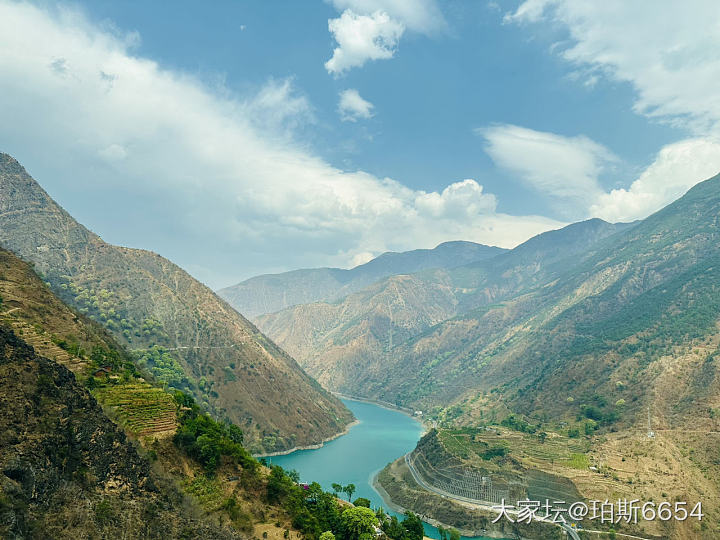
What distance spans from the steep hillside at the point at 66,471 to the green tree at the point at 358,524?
74.3 ft

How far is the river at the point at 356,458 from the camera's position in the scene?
105312mm

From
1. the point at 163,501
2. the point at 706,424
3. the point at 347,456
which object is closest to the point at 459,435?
the point at 347,456

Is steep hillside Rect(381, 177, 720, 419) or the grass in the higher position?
steep hillside Rect(381, 177, 720, 419)

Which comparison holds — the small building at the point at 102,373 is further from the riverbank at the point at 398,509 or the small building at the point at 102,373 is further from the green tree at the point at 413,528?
the riverbank at the point at 398,509

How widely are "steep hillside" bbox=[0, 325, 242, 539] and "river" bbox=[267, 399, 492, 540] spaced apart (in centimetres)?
6469

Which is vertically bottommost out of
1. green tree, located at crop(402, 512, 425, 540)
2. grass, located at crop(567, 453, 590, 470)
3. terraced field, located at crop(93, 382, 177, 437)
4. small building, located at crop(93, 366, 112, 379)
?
green tree, located at crop(402, 512, 425, 540)

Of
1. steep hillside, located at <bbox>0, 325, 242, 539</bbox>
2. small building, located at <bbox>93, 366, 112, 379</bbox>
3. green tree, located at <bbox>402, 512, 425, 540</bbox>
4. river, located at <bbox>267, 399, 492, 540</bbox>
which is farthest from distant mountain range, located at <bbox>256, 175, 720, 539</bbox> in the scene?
steep hillside, located at <bbox>0, 325, 242, 539</bbox>

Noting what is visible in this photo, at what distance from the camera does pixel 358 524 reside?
56875 mm

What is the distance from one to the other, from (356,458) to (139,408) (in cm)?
9214

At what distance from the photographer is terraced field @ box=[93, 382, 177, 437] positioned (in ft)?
156

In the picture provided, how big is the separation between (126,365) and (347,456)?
83.8 meters

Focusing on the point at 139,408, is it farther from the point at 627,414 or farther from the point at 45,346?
the point at 627,414

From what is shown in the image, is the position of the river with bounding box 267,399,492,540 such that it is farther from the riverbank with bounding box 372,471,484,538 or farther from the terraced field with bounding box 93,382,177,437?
the terraced field with bounding box 93,382,177,437

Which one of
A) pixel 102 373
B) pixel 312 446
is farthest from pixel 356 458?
pixel 102 373
